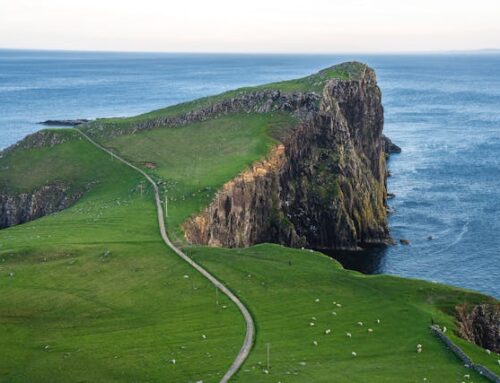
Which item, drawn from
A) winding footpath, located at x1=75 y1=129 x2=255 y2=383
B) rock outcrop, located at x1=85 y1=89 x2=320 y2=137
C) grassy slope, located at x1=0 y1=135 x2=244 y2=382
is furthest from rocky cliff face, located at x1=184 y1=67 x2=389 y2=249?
grassy slope, located at x1=0 y1=135 x2=244 y2=382

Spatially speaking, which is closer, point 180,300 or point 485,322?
point 180,300

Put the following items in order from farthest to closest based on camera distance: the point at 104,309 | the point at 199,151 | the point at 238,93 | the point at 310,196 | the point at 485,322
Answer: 1. the point at 238,93
2. the point at 199,151
3. the point at 310,196
4. the point at 485,322
5. the point at 104,309

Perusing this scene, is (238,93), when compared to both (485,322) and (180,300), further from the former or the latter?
(485,322)

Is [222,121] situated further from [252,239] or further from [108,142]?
[252,239]

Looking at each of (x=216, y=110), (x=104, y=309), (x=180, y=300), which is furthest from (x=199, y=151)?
(x=104, y=309)

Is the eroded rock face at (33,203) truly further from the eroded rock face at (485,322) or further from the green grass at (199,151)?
the eroded rock face at (485,322)

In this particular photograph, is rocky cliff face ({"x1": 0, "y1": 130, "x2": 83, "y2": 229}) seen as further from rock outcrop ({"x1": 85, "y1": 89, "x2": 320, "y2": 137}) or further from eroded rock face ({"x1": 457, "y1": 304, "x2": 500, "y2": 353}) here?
eroded rock face ({"x1": 457, "y1": 304, "x2": 500, "y2": 353})
